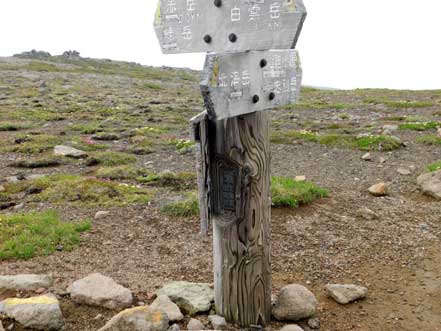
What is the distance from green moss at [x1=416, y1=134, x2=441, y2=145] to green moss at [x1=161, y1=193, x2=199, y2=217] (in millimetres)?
11210

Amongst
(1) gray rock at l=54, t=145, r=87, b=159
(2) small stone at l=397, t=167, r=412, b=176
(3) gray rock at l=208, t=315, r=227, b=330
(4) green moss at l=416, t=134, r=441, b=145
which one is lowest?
(3) gray rock at l=208, t=315, r=227, b=330

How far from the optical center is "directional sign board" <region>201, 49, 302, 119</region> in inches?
158

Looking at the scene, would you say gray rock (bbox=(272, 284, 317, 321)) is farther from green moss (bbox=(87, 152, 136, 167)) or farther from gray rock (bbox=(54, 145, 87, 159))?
gray rock (bbox=(54, 145, 87, 159))

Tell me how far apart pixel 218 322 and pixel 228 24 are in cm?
353

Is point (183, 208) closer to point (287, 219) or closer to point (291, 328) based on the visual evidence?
point (287, 219)

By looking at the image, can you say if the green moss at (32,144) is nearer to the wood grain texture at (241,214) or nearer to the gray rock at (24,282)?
the gray rock at (24,282)

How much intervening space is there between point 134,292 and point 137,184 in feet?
21.3

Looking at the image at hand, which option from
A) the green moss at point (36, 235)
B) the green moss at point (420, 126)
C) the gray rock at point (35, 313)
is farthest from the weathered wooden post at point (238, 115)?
the green moss at point (420, 126)

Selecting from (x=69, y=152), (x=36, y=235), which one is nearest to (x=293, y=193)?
(x=36, y=235)

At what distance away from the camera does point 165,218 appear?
9781 millimetres

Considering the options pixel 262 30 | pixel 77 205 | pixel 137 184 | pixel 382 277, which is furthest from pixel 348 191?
pixel 262 30

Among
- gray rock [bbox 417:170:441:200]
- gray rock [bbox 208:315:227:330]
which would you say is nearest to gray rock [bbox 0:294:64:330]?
gray rock [bbox 208:315:227:330]

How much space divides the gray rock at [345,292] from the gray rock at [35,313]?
386cm

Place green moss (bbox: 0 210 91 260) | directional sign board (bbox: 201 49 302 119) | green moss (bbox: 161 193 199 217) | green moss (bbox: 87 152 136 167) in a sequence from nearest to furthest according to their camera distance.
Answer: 1. directional sign board (bbox: 201 49 302 119)
2. green moss (bbox: 0 210 91 260)
3. green moss (bbox: 161 193 199 217)
4. green moss (bbox: 87 152 136 167)
